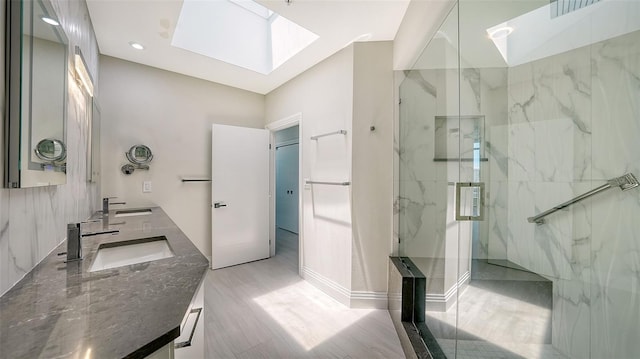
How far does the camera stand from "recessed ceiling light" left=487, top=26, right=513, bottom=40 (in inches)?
58.4

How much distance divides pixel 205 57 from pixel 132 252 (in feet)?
6.78

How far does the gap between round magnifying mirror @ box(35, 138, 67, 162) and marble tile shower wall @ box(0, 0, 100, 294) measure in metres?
0.12

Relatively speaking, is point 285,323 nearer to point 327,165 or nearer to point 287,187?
point 327,165

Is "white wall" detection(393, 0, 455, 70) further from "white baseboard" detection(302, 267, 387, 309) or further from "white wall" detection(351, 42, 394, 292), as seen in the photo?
"white baseboard" detection(302, 267, 387, 309)

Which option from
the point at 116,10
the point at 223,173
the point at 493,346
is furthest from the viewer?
the point at 223,173

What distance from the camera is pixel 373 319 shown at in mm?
2027

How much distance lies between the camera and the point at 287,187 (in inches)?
208

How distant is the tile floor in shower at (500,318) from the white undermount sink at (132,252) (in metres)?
1.79

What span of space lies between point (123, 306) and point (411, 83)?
229 cm

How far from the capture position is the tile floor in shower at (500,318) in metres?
1.39

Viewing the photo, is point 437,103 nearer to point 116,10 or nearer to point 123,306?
point 123,306

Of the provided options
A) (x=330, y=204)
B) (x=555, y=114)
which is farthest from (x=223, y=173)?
(x=555, y=114)

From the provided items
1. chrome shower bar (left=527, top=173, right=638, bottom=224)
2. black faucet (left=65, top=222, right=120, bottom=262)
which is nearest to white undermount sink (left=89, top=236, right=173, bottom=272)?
black faucet (left=65, top=222, right=120, bottom=262)

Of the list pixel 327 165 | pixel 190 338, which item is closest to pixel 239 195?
pixel 327 165
